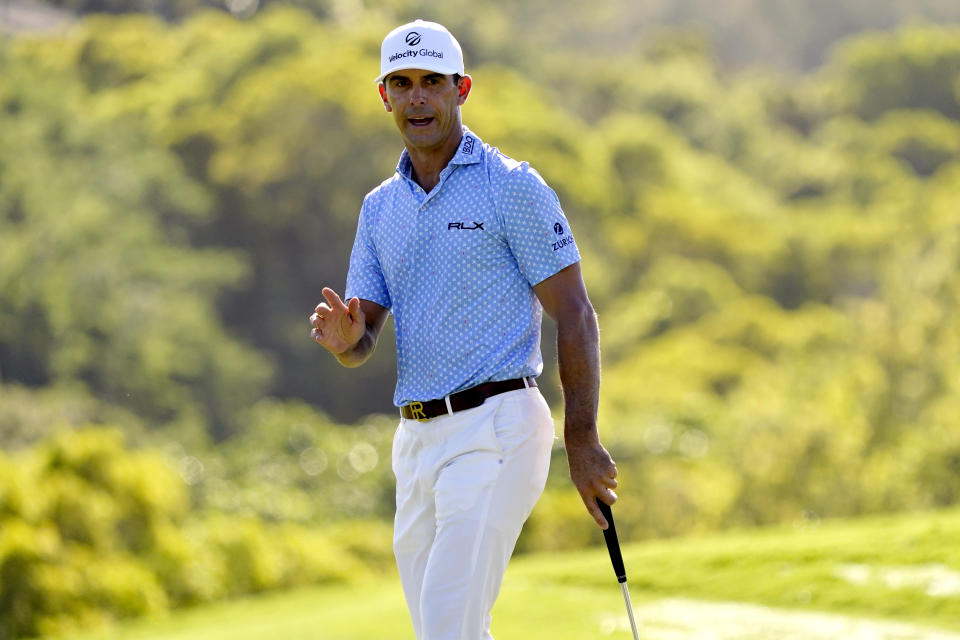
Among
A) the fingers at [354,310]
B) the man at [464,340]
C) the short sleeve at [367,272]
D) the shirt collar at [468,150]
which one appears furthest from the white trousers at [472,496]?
the shirt collar at [468,150]

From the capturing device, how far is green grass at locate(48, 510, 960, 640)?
785cm

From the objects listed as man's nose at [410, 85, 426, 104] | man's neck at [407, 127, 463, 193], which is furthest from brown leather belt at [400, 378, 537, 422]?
man's nose at [410, 85, 426, 104]

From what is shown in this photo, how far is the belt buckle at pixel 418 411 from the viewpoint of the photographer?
3.90 meters

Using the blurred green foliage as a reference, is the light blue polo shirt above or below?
above

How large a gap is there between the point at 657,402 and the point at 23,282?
14.0m

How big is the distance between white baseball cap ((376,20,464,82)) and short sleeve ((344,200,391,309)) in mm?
439

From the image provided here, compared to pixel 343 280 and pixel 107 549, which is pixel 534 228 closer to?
pixel 107 549

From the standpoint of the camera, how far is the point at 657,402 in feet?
97.6

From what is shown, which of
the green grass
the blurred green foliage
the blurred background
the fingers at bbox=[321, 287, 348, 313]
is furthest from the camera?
the blurred background

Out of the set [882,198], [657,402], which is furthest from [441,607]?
[882,198]

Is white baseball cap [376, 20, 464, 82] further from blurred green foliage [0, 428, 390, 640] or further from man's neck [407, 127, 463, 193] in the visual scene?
blurred green foliage [0, 428, 390, 640]

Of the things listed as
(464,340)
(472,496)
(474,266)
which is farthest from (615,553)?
(474,266)

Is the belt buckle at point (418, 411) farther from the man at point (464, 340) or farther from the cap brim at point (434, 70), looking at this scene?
the cap brim at point (434, 70)

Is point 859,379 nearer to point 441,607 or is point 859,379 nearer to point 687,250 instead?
point 441,607
